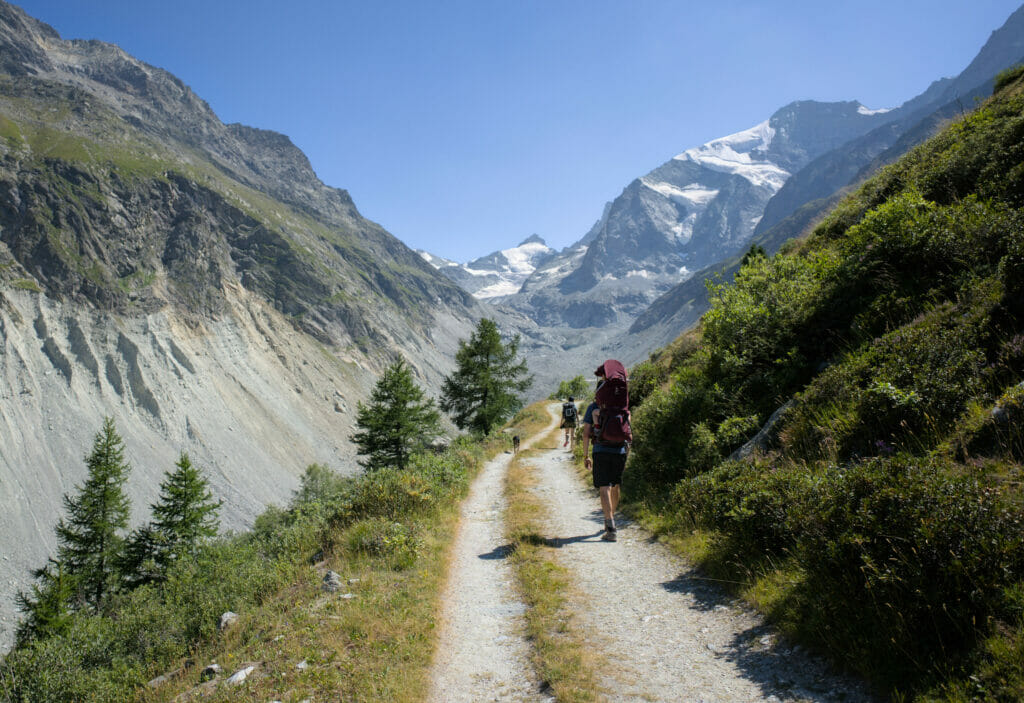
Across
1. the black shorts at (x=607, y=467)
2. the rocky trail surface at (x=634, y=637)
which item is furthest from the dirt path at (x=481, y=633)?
the black shorts at (x=607, y=467)

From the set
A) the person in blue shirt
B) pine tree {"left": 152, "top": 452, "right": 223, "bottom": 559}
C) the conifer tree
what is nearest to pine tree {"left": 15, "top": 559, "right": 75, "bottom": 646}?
the conifer tree

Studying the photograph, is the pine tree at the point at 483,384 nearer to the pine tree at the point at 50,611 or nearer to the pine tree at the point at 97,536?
the pine tree at the point at 97,536

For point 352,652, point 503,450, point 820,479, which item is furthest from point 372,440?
point 820,479

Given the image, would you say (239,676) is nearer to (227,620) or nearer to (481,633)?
(227,620)

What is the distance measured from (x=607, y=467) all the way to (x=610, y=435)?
0.67 metres

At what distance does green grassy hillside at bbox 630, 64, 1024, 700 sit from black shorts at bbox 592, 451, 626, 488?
3.90 feet

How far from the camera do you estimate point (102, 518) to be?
36.2 meters

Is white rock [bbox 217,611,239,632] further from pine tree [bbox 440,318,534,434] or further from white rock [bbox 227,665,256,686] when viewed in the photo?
pine tree [bbox 440,318,534,434]

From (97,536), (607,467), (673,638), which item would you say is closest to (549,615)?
(673,638)

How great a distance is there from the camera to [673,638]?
537 centimetres

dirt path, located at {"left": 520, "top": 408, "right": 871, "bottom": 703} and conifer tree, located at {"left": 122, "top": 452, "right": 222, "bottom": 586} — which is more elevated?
conifer tree, located at {"left": 122, "top": 452, "right": 222, "bottom": 586}

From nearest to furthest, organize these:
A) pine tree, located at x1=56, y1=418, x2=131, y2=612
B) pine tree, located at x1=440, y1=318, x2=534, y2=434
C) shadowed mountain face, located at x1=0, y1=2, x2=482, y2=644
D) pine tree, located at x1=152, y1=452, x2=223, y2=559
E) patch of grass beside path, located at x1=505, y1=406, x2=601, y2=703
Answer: patch of grass beside path, located at x1=505, y1=406, x2=601, y2=703 → pine tree, located at x1=56, y1=418, x2=131, y2=612 → pine tree, located at x1=152, y1=452, x2=223, y2=559 → pine tree, located at x1=440, y1=318, x2=534, y2=434 → shadowed mountain face, located at x1=0, y1=2, x2=482, y2=644

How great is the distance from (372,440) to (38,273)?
473 ft

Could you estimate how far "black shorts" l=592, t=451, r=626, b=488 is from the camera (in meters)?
9.20
